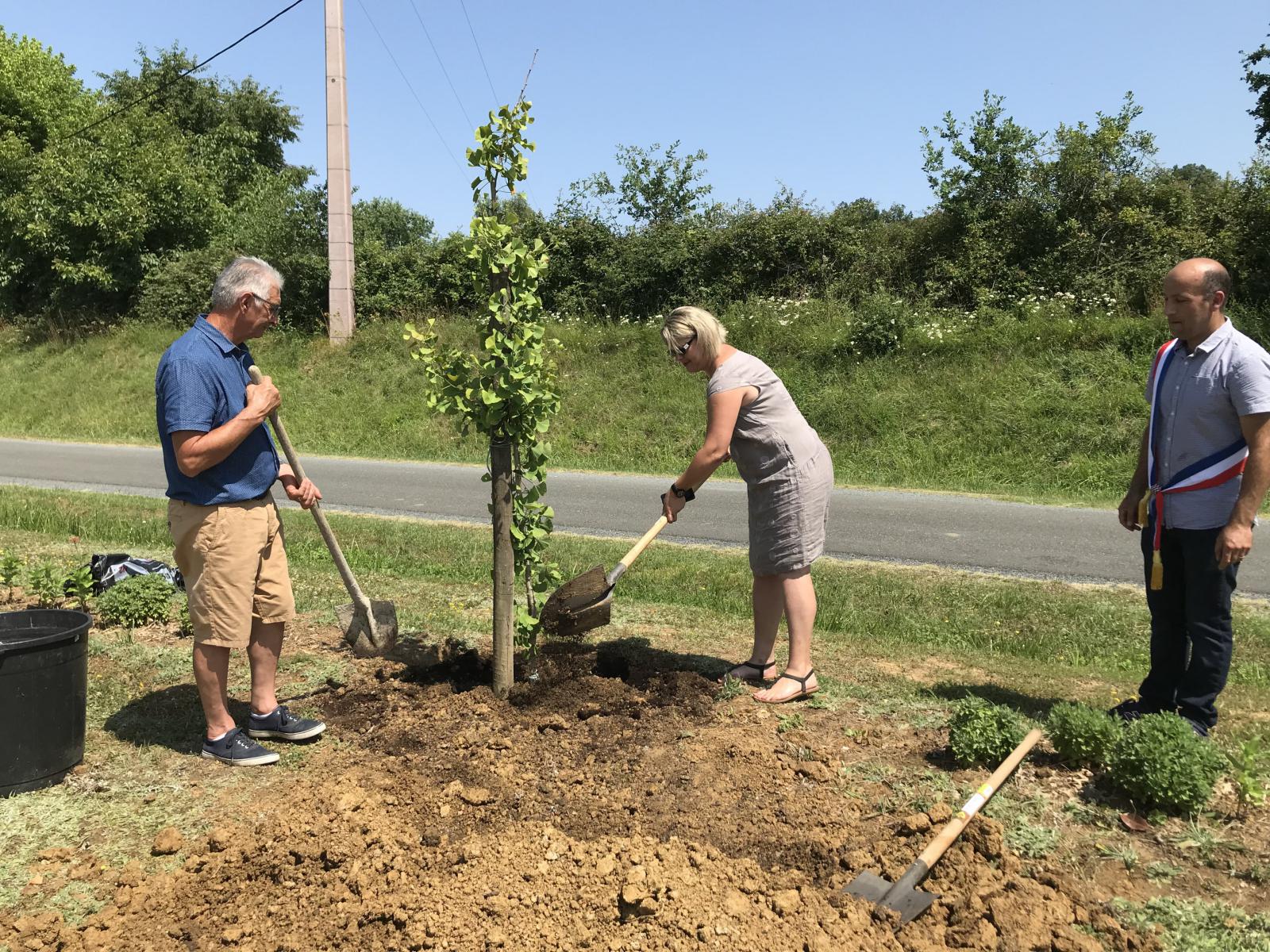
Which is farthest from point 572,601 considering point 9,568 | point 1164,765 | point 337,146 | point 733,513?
point 337,146

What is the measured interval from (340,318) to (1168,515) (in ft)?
60.5

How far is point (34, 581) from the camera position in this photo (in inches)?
230

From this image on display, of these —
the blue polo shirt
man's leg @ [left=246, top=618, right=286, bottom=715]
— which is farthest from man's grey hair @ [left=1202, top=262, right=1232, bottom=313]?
man's leg @ [left=246, top=618, right=286, bottom=715]

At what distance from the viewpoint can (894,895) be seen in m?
2.79

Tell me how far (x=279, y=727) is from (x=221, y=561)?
2.83ft

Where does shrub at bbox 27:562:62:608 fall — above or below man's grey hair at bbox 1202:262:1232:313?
below

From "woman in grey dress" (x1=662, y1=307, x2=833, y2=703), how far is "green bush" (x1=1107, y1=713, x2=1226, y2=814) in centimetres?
151

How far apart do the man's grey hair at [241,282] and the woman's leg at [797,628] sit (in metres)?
2.70

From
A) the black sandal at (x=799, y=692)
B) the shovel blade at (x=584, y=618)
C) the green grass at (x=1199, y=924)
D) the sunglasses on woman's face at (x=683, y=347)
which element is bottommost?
the green grass at (x=1199, y=924)

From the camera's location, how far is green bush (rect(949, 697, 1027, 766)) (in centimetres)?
360

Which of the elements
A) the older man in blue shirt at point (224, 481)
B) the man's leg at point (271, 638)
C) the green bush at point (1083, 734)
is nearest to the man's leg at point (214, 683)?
the older man in blue shirt at point (224, 481)

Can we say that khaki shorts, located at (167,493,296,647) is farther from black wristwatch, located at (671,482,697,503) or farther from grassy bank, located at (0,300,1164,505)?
grassy bank, located at (0,300,1164,505)

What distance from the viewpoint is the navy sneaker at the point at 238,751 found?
3828 millimetres

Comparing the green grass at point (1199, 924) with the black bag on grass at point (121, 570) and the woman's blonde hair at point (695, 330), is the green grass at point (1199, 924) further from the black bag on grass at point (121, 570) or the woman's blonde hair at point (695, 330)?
the black bag on grass at point (121, 570)
